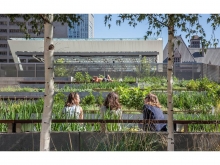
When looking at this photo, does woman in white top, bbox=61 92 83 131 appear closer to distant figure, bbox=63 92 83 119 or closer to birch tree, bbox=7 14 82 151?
distant figure, bbox=63 92 83 119

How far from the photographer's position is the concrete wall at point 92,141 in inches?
186

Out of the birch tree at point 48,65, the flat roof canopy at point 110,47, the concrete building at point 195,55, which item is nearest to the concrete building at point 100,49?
the flat roof canopy at point 110,47

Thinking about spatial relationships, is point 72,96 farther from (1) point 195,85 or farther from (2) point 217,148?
(1) point 195,85

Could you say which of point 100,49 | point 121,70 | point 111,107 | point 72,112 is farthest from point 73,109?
point 100,49

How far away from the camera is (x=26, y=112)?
543 cm

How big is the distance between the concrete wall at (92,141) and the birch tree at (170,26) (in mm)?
290

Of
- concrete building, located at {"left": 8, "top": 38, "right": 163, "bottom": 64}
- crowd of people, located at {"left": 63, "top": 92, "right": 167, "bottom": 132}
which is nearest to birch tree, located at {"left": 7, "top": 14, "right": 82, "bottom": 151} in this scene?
crowd of people, located at {"left": 63, "top": 92, "right": 167, "bottom": 132}

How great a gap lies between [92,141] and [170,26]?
1422 mm

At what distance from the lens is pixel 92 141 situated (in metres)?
4.77

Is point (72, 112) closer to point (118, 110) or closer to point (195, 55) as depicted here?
point (118, 110)

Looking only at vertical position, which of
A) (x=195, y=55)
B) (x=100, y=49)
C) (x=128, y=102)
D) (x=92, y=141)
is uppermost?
(x=100, y=49)
